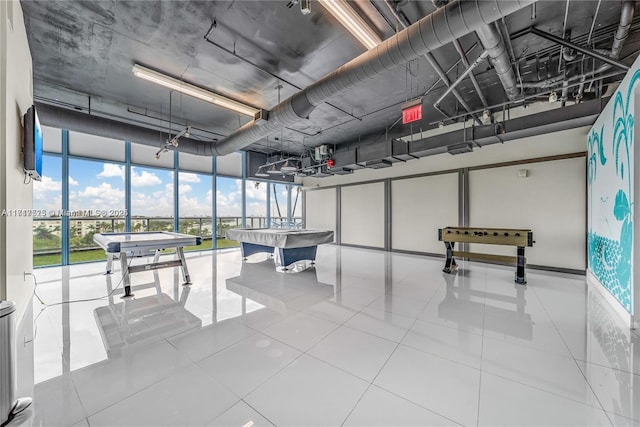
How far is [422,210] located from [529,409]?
6.13 metres

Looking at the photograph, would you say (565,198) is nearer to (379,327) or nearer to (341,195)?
(379,327)

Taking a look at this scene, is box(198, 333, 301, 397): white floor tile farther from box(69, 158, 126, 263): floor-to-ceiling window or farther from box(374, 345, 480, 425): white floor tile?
box(69, 158, 126, 263): floor-to-ceiling window

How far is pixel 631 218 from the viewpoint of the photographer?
2.69m

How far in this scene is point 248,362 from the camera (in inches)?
79.9

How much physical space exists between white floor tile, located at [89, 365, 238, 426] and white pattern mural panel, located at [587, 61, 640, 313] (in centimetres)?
411

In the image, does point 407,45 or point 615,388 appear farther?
point 407,45

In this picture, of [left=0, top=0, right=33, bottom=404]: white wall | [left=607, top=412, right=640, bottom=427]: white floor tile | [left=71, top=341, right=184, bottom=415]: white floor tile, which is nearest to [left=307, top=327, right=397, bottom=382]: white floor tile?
[left=71, top=341, right=184, bottom=415]: white floor tile

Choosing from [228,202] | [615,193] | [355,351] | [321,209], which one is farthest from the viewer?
[321,209]

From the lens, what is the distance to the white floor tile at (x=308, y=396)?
1471 millimetres

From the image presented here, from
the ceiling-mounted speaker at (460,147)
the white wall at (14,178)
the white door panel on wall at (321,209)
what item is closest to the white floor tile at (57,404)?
the white wall at (14,178)

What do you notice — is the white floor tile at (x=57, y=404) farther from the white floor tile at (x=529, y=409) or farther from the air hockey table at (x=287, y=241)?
the air hockey table at (x=287, y=241)

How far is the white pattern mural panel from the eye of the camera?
8.95 ft

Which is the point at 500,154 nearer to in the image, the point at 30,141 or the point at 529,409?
the point at 529,409

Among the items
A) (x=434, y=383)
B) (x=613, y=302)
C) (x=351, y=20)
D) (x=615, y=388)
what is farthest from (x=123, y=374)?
(x=613, y=302)
